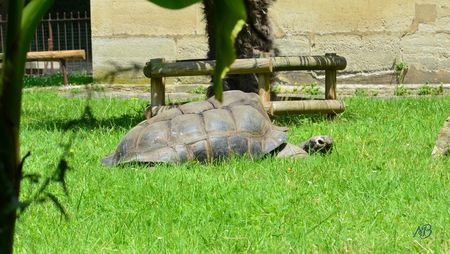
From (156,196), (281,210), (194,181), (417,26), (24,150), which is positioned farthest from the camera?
(417,26)

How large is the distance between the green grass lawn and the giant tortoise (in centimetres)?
12

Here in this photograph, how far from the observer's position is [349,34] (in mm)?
11484

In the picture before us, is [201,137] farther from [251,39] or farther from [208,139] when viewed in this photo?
[251,39]

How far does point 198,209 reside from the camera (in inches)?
163

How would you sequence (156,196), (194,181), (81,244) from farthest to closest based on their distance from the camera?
(194,181), (156,196), (81,244)

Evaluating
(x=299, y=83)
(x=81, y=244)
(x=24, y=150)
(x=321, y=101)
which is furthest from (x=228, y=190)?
(x=299, y=83)

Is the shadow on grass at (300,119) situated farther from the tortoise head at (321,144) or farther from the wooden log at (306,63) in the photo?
the tortoise head at (321,144)

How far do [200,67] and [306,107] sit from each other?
1.10 meters

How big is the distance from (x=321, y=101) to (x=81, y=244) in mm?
4671

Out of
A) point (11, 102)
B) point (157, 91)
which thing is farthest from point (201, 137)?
point (11, 102)

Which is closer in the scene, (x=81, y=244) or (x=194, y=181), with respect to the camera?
(x=81, y=244)

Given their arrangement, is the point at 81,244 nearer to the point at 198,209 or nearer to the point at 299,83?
the point at 198,209

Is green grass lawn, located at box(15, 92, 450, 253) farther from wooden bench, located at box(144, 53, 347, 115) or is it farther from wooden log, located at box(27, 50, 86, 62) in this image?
wooden log, located at box(27, 50, 86, 62)

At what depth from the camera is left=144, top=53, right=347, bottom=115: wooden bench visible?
7.42 meters
